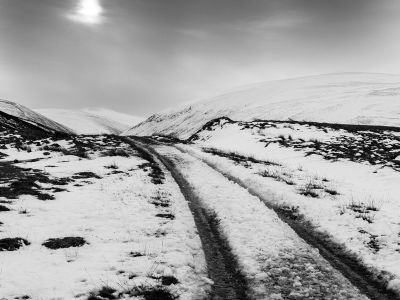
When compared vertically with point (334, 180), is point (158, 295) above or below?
below

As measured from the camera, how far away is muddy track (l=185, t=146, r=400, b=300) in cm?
760

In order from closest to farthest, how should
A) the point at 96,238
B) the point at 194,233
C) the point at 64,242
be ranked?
the point at 64,242 < the point at 96,238 < the point at 194,233

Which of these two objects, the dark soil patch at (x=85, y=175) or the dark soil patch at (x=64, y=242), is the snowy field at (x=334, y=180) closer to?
the dark soil patch at (x=64, y=242)

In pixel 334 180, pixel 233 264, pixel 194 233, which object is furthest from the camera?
pixel 334 180

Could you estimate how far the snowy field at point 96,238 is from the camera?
23.6ft

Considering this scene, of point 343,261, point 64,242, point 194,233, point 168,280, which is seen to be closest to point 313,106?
point 194,233

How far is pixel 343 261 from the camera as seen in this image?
356 inches

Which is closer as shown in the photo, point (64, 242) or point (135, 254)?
point (135, 254)

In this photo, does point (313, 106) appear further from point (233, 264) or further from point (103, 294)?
point (103, 294)

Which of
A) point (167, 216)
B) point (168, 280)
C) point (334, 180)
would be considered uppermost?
point (334, 180)

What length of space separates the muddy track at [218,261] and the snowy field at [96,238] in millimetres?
232

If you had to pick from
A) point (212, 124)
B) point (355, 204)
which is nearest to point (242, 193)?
point (355, 204)

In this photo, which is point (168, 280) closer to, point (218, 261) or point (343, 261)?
point (218, 261)

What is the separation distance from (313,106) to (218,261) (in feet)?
250
